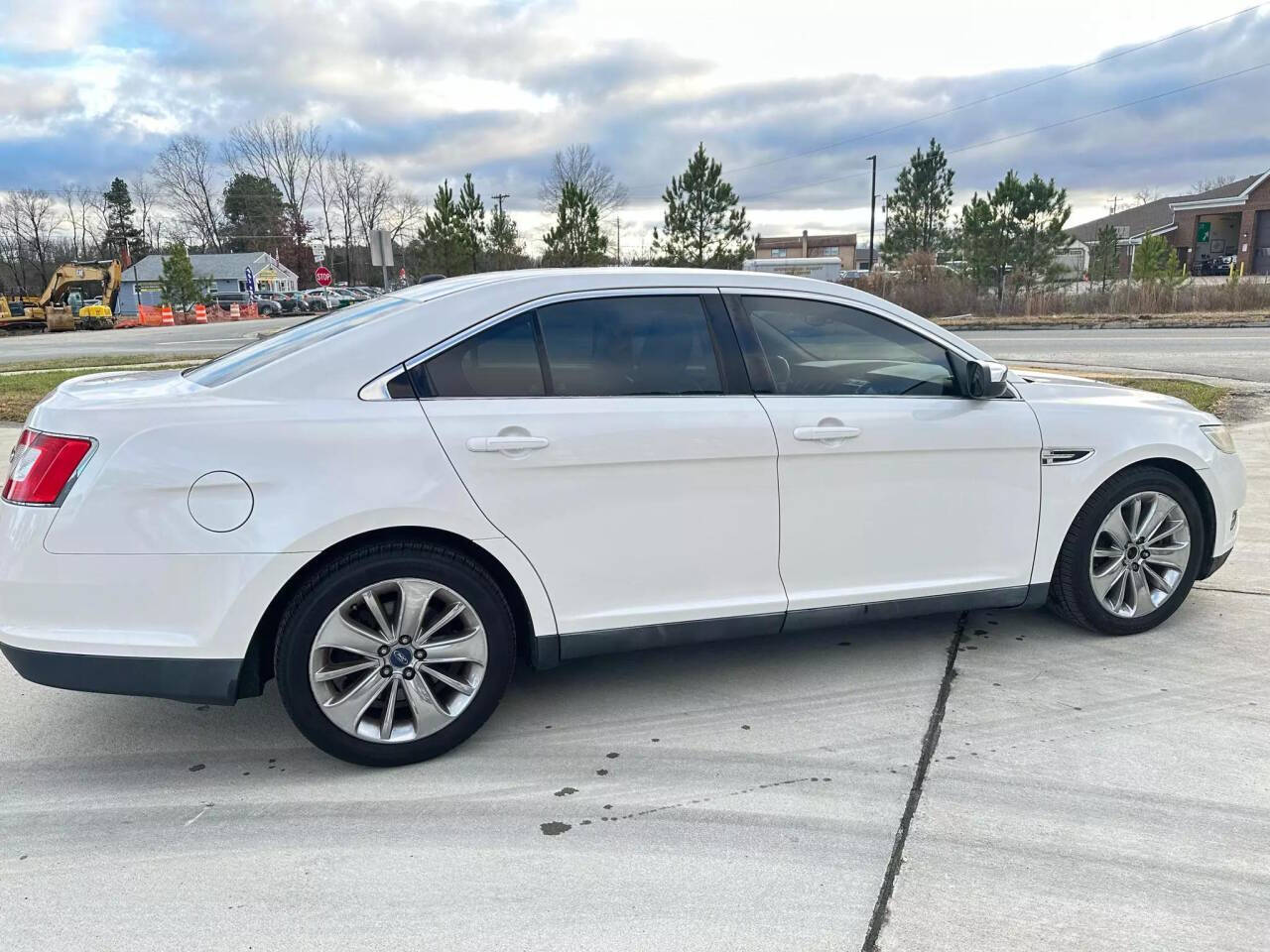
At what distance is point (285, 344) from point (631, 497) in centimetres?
147

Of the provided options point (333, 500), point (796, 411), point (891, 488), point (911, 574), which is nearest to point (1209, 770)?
point (911, 574)

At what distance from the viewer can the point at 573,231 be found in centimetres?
3359

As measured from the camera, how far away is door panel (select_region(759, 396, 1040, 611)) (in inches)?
137

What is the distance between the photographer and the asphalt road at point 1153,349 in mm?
14312

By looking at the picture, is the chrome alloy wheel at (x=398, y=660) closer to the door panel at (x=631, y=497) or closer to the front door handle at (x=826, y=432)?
the door panel at (x=631, y=497)

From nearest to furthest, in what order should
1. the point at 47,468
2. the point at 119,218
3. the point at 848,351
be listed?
1. the point at 47,468
2. the point at 848,351
3. the point at 119,218

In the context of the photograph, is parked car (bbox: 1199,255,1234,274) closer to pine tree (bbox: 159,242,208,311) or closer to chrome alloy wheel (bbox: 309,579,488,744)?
pine tree (bbox: 159,242,208,311)

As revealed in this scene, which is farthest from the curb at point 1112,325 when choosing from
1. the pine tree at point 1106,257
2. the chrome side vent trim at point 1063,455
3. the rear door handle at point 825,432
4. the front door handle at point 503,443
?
the front door handle at point 503,443

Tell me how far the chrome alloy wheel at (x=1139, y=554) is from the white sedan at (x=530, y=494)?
20mm

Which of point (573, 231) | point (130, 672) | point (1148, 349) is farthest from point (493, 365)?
point (573, 231)

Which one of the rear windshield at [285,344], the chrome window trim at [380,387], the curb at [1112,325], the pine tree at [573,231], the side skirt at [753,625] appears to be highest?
the pine tree at [573,231]

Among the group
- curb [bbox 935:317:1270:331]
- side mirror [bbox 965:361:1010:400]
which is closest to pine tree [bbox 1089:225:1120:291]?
curb [bbox 935:317:1270:331]

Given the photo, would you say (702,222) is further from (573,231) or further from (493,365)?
(493,365)

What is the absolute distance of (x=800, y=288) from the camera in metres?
3.78
